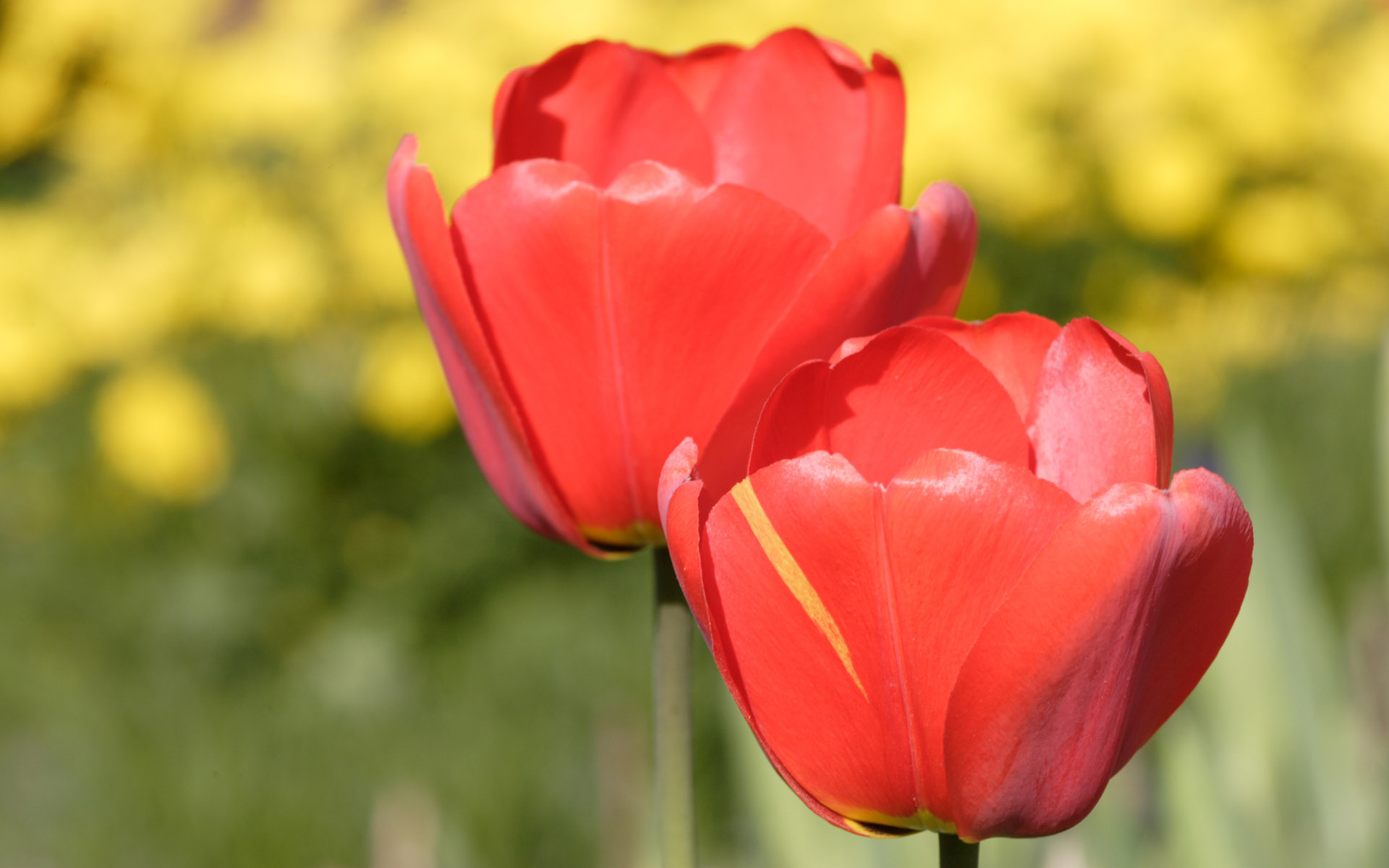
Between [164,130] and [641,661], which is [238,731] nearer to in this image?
[641,661]

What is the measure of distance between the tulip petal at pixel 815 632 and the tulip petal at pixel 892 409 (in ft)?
0.05

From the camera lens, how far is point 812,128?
395 mm

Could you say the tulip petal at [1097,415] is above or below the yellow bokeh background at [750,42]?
above

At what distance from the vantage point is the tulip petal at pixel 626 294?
0.33 metres

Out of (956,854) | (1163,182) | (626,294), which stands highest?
(626,294)

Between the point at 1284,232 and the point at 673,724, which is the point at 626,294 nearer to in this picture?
the point at 673,724

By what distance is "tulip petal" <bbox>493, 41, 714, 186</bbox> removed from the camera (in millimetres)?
389

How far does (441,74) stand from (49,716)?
128cm

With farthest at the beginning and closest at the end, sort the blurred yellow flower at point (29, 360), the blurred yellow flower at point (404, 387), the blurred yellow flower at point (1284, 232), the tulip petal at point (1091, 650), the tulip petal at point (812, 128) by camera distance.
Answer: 1. the blurred yellow flower at point (1284, 232)
2. the blurred yellow flower at point (29, 360)
3. the blurred yellow flower at point (404, 387)
4. the tulip petal at point (812, 128)
5. the tulip petal at point (1091, 650)

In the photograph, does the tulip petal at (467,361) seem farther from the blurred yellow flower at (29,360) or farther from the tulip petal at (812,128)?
the blurred yellow flower at (29,360)

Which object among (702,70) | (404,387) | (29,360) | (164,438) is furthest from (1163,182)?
(702,70)

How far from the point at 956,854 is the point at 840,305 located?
0.41 feet

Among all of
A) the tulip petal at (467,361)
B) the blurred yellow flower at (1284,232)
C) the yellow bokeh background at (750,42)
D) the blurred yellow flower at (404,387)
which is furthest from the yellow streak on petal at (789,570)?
the blurred yellow flower at (1284,232)

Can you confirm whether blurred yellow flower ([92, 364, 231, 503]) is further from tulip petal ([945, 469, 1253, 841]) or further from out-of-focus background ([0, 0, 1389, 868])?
tulip petal ([945, 469, 1253, 841])
